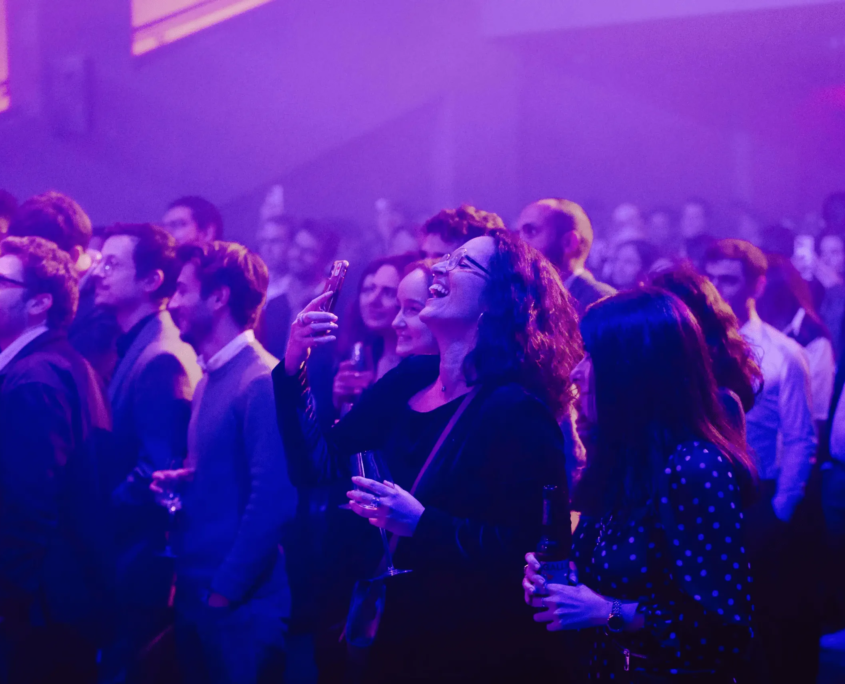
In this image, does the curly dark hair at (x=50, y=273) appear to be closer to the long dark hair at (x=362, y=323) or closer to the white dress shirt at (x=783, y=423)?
the long dark hair at (x=362, y=323)

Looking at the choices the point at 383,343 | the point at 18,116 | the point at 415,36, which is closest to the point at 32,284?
the point at 383,343

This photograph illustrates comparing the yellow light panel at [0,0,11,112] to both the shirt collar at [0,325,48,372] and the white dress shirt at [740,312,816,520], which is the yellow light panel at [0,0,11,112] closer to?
the shirt collar at [0,325,48,372]

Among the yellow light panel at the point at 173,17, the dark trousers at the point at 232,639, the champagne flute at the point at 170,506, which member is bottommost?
the dark trousers at the point at 232,639

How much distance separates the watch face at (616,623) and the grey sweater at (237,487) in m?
1.44

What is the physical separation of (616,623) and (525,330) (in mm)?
658

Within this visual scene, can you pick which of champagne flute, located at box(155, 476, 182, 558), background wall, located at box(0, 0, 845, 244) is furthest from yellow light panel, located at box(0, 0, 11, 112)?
champagne flute, located at box(155, 476, 182, 558)

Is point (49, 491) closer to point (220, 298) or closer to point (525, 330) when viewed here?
point (220, 298)

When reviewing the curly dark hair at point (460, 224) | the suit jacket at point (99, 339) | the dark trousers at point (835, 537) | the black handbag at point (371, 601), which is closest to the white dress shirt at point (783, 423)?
the dark trousers at point (835, 537)

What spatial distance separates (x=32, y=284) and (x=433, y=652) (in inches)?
79.3

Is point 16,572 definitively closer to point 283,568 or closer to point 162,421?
point 162,421

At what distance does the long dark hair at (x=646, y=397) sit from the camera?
60.4 inches

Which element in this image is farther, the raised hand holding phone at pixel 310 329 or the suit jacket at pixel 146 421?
the suit jacket at pixel 146 421

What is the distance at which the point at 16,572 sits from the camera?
8.94 ft

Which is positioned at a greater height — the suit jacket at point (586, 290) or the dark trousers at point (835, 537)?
the suit jacket at point (586, 290)
